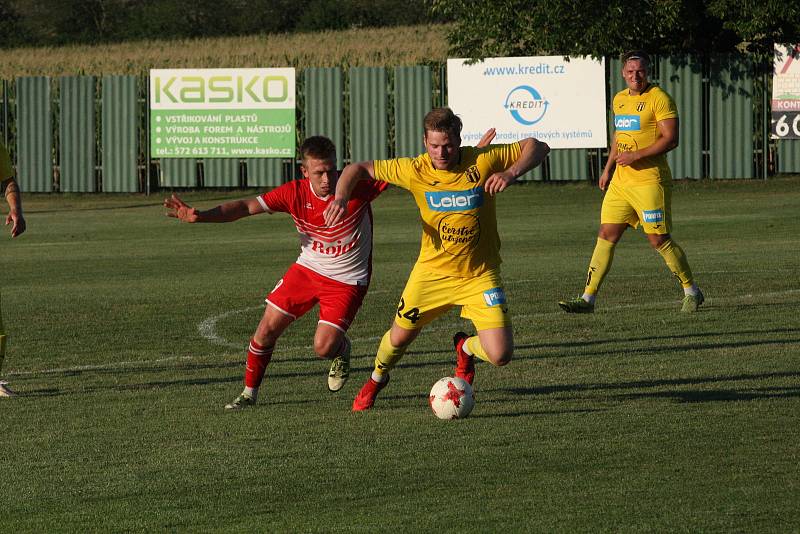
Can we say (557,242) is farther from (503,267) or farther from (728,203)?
(728,203)

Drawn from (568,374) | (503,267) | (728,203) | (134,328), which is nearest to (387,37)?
(728,203)

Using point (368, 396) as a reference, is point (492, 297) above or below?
above

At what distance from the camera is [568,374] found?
10234 mm

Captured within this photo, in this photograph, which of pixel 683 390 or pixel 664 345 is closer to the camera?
pixel 683 390

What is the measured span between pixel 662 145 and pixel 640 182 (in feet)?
1.48

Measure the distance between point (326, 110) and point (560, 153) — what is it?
590cm

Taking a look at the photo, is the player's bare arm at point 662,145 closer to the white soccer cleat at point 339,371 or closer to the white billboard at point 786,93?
the white soccer cleat at point 339,371

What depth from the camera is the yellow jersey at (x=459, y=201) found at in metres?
8.81

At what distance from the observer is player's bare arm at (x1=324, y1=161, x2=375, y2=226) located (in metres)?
8.47

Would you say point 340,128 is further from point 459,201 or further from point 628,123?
point 459,201

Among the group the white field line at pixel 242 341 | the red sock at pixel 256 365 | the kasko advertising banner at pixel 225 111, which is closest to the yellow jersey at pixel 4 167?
the white field line at pixel 242 341

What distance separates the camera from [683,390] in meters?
9.40

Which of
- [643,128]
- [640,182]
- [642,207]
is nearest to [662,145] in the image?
[643,128]

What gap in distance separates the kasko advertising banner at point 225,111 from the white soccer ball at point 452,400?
24.7m
